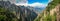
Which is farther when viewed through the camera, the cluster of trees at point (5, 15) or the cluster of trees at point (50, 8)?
the cluster of trees at point (5, 15)

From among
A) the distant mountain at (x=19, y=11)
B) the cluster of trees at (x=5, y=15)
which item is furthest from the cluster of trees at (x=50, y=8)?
the cluster of trees at (x=5, y=15)

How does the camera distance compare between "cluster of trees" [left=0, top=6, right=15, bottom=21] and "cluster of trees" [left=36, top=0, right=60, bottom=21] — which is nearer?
"cluster of trees" [left=36, top=0, right=60, bottom=21]

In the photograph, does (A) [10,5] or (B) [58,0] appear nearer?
(B) [58,0]

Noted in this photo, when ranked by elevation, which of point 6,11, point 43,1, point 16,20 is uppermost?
point 43,1

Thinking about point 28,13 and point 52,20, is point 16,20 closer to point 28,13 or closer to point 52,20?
point 28,13

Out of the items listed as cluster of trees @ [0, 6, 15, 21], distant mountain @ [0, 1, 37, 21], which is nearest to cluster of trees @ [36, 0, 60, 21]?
distant mountain @ [0, 1, 37, 21]

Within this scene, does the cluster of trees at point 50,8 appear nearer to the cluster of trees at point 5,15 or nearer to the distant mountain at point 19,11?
the distant mountain at point 19,11

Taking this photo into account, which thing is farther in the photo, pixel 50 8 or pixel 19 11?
pixel 19 11

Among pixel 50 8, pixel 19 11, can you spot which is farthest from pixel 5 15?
pixel 50 8

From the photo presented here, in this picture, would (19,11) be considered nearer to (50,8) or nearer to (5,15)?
(5,15)

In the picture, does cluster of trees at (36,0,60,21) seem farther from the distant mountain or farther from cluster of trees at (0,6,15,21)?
cluster of trees at (0,6,15,21)

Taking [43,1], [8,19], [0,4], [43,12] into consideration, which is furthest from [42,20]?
[0,4]
